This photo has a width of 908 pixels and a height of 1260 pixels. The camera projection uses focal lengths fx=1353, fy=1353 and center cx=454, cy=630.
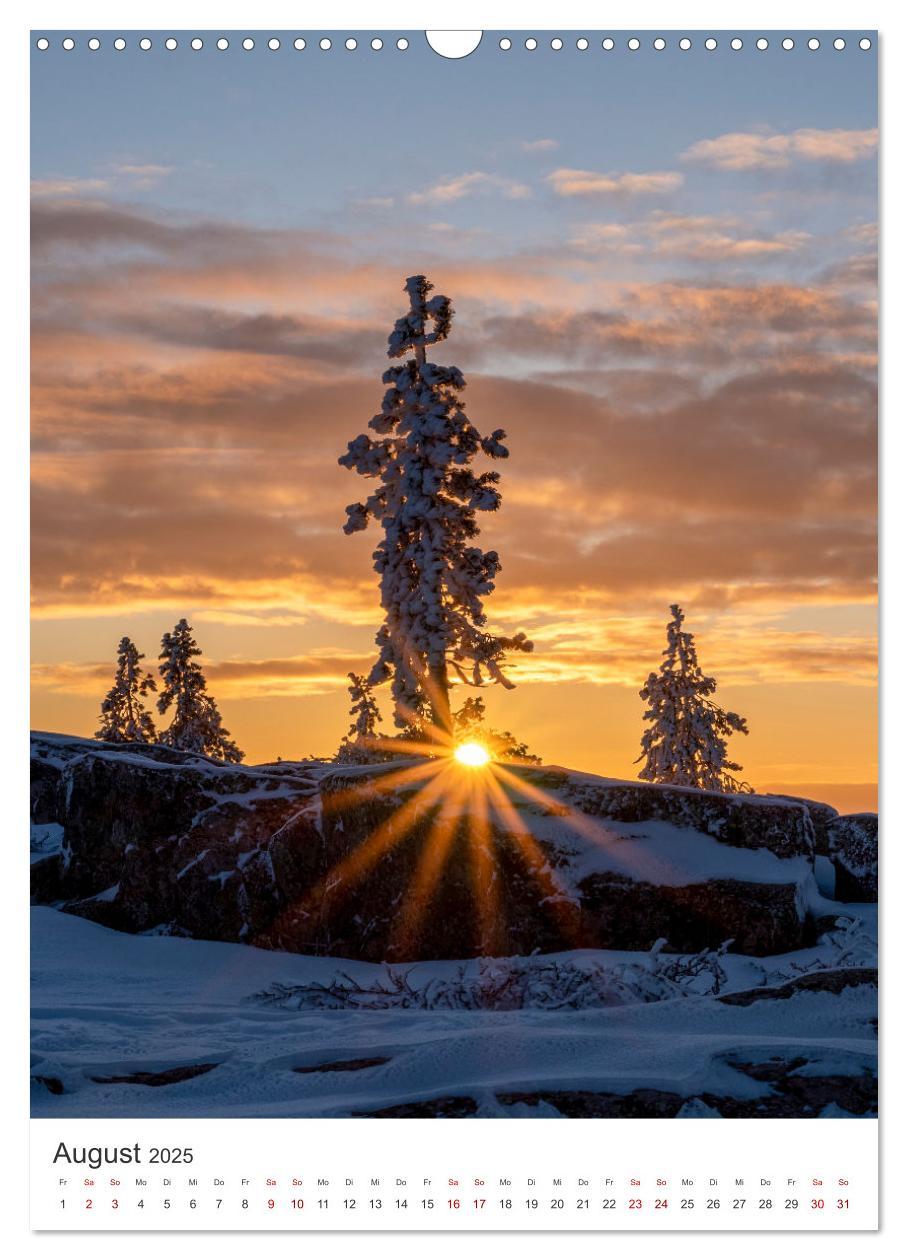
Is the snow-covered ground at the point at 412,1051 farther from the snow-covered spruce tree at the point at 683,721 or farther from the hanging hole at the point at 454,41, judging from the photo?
the snow-covered spruce tree at the point at 683,721

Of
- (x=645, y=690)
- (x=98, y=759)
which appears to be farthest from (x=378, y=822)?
(x=645, y=690)

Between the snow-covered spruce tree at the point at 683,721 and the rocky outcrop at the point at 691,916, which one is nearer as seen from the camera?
the rocky outcrop at the point at 691,916

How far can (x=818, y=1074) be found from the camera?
6969mm

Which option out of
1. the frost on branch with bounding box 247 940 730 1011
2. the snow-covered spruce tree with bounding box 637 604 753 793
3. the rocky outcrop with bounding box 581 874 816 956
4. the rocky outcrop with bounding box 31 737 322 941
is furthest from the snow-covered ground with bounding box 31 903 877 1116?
the snow-covered spruce tree with bounding box 637 604 753 793

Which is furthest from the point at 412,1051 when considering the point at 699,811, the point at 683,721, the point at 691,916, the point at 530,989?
the point at 683,721

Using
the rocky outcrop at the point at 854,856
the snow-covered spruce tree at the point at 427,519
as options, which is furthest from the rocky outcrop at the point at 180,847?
the snow-covered spruce tree at the point at 427,519

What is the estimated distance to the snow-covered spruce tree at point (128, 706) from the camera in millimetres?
38750

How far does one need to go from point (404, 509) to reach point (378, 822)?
432 inches

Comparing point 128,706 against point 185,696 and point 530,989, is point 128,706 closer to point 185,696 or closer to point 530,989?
point 185,696

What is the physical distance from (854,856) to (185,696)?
94.8 feet

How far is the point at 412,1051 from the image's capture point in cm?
732

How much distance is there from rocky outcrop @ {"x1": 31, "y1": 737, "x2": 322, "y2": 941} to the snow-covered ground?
3.06 metres

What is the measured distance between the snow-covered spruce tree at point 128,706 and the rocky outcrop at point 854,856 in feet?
87.7
